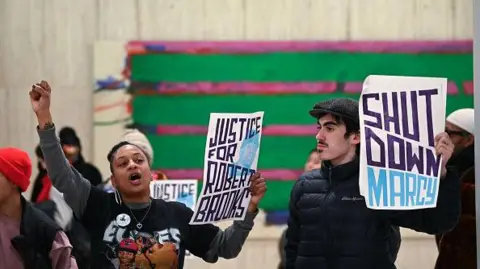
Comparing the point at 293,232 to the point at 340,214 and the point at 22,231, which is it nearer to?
the point at 340,214

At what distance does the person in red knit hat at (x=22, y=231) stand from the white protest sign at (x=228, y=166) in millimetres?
561

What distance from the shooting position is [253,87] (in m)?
7.34

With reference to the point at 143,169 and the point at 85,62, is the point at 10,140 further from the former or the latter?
the point at 143,169

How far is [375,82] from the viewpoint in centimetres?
319

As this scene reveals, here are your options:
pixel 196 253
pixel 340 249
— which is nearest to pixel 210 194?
pixel 196 253

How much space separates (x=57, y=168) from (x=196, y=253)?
0.65m

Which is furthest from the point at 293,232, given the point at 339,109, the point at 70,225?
the point at 70,225

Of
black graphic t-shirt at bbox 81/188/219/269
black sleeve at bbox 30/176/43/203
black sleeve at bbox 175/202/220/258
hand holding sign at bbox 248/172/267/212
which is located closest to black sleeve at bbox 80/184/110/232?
black graphic t-shirt at bbox 81/188/219/269

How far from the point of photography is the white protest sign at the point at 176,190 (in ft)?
17.3

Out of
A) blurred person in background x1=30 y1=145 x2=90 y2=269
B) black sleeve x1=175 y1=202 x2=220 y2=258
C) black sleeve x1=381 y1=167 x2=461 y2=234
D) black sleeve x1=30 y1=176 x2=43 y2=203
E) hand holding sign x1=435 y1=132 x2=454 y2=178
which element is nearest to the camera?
hand holding sign x1=435 y1=132 x2=454 y2=178

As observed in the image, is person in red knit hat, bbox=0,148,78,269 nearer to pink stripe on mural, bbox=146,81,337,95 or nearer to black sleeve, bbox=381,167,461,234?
black sleeve, bbox=381,167,461,234

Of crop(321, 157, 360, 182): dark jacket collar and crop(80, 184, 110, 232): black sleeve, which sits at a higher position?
crop(321, 157, 360, 182): dark jacket collar

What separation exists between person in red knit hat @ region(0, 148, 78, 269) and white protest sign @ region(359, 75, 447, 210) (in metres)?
1.24

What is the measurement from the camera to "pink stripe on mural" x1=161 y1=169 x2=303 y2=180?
289 inches
